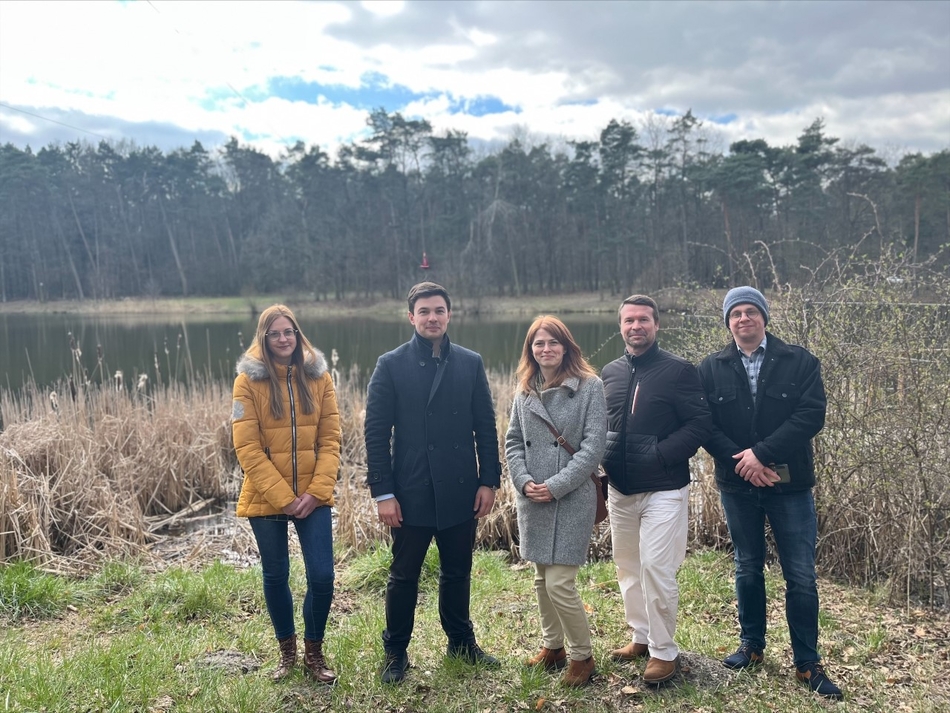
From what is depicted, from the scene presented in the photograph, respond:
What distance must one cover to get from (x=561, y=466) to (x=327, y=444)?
3.67 ft

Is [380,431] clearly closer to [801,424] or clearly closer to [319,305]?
[801,424]

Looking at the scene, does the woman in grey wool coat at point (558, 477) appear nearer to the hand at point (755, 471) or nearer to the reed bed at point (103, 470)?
the hand at point (755, 471)

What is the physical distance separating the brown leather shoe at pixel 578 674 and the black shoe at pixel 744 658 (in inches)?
26.4

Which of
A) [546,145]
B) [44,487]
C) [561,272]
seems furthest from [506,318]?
[44,487]

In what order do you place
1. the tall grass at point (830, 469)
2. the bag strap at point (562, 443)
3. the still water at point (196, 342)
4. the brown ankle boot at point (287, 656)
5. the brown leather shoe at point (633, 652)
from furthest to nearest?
the still water at point (196, 342) → the tall grass at point (830, 469) → the brown leather shoe at point (633, 652) → the brown ankle boot at point (287, 656) → the bag strap at point (562, 443)

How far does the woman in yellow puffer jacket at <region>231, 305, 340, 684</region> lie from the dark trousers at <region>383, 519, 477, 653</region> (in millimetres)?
296

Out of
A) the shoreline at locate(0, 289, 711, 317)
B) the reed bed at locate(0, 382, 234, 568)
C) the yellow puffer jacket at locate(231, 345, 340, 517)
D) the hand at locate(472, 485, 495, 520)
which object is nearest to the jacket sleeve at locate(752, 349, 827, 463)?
the hand at locate(472, 485, 495, 520)

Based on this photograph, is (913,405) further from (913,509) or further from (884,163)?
(884,163)

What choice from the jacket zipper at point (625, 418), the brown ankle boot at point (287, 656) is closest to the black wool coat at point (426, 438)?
the jacket zipper at point (625, 418)

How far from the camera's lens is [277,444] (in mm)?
3004

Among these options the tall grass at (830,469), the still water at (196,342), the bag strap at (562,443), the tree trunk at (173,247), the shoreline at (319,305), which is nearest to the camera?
the bag strap at (562,443)

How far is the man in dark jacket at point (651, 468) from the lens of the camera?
2857 millimetres

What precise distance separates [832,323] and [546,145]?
43.8 m

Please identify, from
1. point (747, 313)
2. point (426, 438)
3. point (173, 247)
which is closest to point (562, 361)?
point (426, 438)
